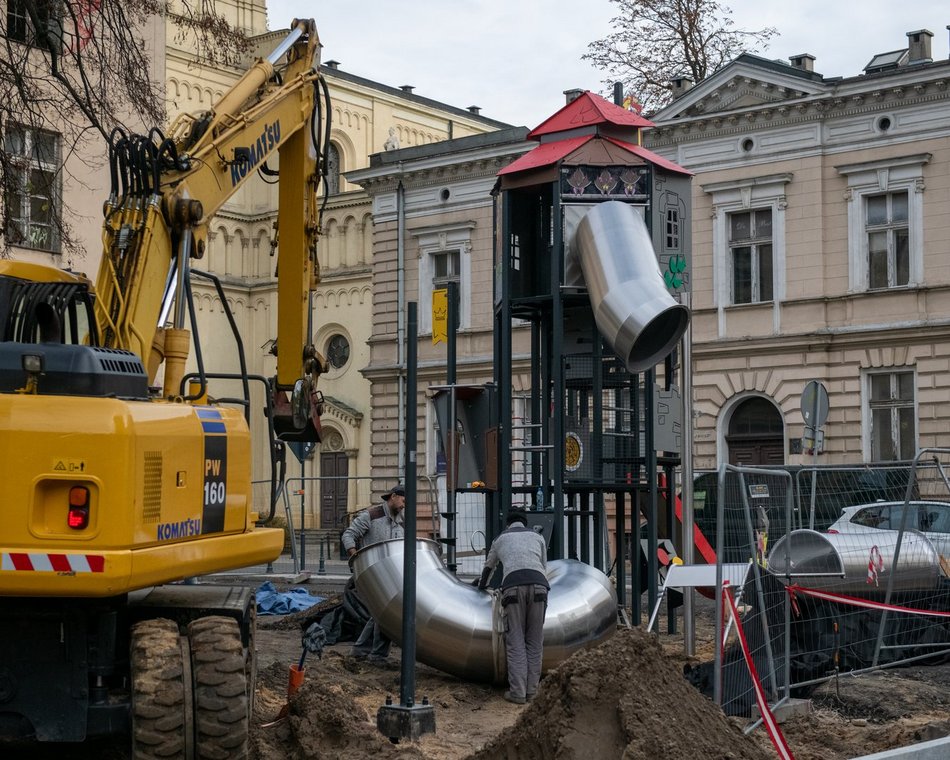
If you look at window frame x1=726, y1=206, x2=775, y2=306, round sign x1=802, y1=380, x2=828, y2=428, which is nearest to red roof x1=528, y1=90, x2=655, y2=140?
round sign x1=802, y1=380, x2=828, y2=428

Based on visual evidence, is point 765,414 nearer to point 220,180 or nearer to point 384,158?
point 384,158

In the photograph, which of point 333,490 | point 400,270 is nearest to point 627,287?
point 400,270

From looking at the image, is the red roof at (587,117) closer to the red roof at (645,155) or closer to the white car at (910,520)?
the red roof at (645,155)

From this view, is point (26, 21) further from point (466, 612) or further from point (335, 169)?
point (335, 169)

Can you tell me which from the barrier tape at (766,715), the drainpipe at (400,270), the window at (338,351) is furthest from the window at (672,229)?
the window at (338,351)

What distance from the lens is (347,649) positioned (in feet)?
52.3

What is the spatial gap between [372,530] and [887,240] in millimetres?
20421

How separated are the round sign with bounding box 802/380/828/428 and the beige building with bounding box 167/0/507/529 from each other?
23292 millimetres

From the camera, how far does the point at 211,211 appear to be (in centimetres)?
1090

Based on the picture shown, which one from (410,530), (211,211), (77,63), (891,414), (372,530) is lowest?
(372,530)

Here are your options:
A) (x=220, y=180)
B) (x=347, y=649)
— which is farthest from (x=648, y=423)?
(x=220, y=180)

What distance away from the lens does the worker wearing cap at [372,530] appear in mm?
15039

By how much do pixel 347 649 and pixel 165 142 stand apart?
720 cm

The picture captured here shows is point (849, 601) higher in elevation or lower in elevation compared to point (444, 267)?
lower
